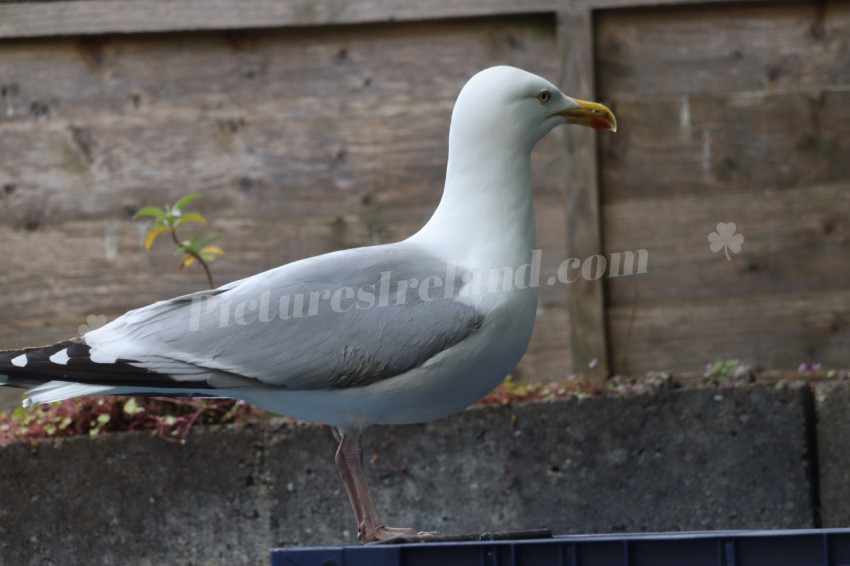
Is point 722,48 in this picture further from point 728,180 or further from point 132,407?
point 132,407

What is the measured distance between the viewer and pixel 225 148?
4.41m

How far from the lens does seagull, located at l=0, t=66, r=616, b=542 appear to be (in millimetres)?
2498

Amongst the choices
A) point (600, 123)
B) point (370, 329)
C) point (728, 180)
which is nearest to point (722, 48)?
point (728, 180)

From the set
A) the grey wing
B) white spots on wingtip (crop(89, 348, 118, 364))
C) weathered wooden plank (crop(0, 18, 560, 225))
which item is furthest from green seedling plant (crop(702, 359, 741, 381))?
white spots on wingtip (crop(89, 348, 118, 364))

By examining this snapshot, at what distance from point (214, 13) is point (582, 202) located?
182 cm

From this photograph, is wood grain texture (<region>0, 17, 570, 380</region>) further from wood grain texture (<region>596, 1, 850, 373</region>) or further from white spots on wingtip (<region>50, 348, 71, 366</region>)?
white spots on wingtip (<region>50, 348, 71, 366</region>)

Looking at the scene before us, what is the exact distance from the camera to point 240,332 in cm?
257

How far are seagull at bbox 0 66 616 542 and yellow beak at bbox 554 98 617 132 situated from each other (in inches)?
3.7

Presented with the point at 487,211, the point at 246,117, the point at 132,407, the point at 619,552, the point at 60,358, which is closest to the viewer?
the point at 619,552

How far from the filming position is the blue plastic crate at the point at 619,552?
7.27 ft

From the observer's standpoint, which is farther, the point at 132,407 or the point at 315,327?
the point at 132,407

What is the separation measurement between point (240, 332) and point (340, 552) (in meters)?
0.62

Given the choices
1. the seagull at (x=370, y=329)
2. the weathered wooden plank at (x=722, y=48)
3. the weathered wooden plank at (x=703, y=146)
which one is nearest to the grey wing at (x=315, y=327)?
the seagull at (x=370, y=329)

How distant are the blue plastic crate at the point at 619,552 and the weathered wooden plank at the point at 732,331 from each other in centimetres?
189
